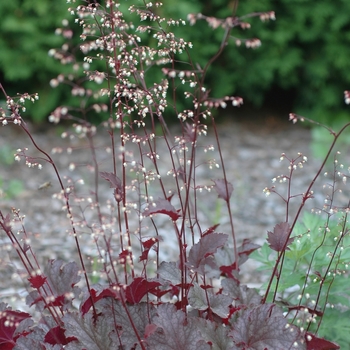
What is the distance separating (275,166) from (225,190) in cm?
305

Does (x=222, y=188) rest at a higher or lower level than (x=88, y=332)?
higher

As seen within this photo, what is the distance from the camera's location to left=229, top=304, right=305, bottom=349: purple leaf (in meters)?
1.39

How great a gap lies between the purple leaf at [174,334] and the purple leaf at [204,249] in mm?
127

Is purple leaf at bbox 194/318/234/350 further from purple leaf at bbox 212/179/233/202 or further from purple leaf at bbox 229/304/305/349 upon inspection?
purple leaf at bbox 212/179/233/202

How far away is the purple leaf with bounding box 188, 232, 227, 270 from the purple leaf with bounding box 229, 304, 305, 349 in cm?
19

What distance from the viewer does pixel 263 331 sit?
4.66 feet

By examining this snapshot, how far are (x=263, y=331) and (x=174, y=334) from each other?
234 millimetres

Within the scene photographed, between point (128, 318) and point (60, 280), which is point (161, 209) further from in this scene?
point (60, 280)

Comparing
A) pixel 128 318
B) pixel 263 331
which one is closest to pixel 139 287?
pixel 128 318

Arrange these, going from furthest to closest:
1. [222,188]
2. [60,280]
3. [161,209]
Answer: [222,188]
[60,280]
[161,209]

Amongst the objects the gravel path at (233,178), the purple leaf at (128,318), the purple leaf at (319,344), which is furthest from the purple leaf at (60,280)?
the gravel path at (233,178)

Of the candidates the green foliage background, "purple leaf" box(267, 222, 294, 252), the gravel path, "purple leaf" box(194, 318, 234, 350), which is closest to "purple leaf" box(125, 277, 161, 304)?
"purple leaf" box(194, 318, 234, 350)

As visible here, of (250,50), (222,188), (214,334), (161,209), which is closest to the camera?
(161,209)

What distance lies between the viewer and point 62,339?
5.00 ft
